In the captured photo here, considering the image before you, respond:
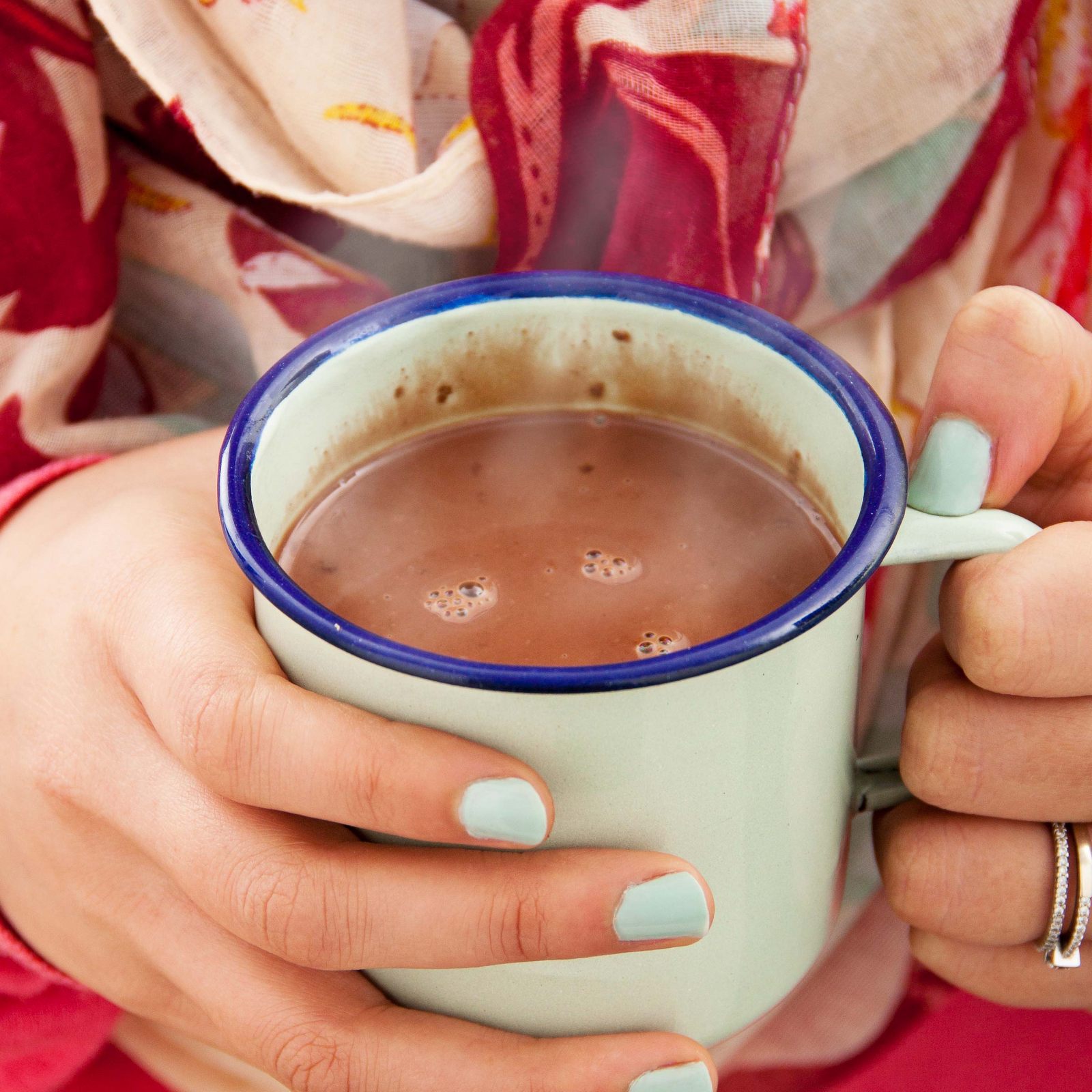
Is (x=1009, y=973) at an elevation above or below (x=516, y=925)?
below

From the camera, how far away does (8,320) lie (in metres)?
0.86

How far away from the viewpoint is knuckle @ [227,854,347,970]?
1.76 ft

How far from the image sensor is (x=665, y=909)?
19.5 inches

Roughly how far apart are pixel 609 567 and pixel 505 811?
0.73 ft

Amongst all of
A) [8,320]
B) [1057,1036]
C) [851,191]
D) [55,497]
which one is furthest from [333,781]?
[1057,1036]

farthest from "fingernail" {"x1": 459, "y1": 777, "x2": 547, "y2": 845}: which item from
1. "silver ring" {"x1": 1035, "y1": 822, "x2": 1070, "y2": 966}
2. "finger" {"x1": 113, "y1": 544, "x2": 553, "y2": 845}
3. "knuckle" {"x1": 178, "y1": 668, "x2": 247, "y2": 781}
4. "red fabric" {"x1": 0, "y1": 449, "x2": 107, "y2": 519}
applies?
"red fabric" {"x1": 0, "y1": 449, "x2": 107, "y2": 519}

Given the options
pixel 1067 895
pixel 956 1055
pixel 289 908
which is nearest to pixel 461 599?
pixel 289 908

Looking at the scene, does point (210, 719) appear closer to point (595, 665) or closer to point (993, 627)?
point (595, 665)

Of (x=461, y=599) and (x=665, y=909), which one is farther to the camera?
(x=461, y=599)

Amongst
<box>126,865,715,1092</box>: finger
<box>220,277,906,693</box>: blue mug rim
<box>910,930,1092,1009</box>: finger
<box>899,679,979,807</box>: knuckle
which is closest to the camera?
<box>220,277,906,693</box>: blue mug rim

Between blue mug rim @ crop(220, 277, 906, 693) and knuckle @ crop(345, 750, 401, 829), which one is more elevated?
blue mug rim @ crop(220, 277, 906, 693)

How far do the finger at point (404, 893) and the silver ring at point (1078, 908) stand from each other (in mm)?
304

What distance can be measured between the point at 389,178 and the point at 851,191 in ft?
1.17

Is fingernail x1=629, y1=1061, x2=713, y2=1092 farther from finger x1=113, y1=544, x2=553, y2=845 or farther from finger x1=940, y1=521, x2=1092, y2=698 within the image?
finger x1=940, y1=521, x2=1092, y2=698
